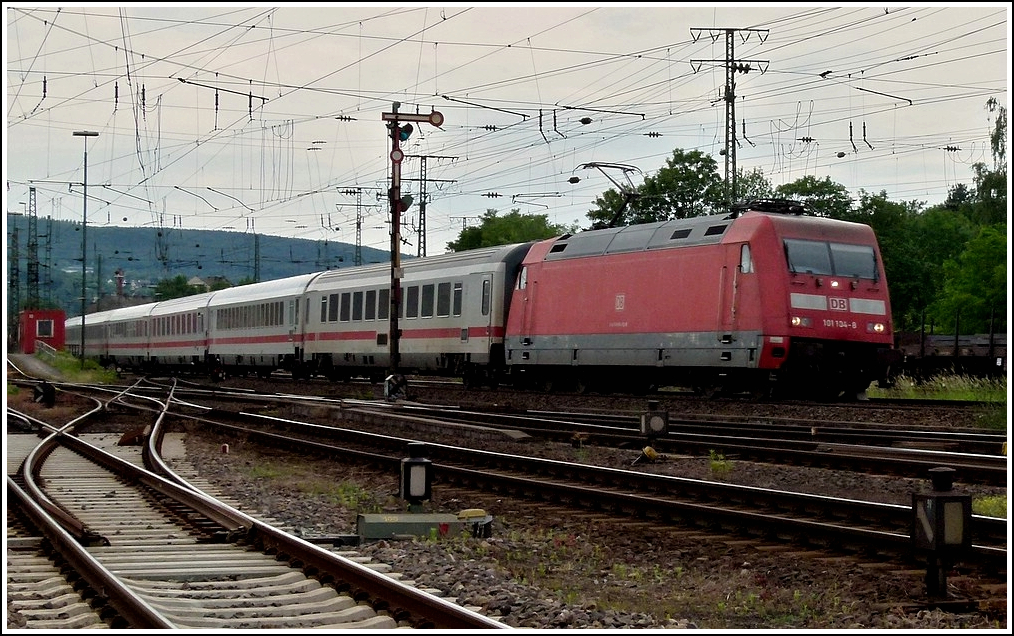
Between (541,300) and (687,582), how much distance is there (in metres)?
20.2

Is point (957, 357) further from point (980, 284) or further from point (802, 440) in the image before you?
point (802, 440)

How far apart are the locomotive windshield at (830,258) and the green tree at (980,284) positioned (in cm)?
2533

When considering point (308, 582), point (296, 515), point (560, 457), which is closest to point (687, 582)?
point (308, 582)

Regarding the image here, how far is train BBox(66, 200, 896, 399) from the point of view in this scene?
22.5m

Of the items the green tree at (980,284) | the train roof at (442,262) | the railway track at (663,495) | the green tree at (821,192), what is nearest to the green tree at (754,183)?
the green tree at (821,192)

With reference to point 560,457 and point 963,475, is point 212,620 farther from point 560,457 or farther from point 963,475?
point 560,457

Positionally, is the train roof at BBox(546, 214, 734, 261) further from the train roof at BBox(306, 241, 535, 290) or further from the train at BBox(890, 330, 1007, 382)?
the train at BBox(890, 330, 1007, 382)

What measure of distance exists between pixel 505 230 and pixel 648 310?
71247 mm

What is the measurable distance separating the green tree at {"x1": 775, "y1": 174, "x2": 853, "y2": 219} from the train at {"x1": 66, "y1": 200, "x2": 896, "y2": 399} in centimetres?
3643

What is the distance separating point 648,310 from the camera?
24.9 m

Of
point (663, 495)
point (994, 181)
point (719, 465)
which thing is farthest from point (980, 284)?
point (663, 495)

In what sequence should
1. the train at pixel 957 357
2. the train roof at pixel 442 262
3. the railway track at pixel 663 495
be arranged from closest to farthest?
the railway track at pixel 663 495
the train roof at pixel 442 262
the train at pixel 957 357

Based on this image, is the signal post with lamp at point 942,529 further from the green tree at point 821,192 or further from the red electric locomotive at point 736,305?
the green tree at point 821,192

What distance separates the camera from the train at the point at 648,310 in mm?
22484
